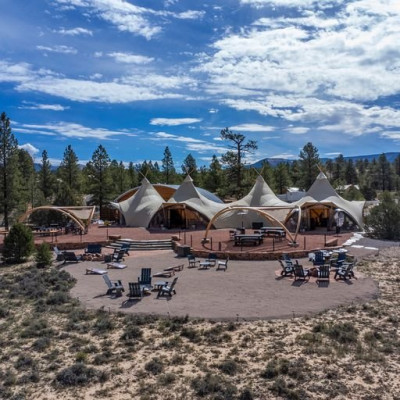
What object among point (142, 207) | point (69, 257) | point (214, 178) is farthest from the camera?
point (214, 178)

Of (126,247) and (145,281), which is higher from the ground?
(126,247)

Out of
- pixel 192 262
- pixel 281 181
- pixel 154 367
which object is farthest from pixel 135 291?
pixel 281 181

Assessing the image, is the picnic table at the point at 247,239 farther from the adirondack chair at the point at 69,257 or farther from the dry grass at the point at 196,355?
the dry grass at the point at 196,355

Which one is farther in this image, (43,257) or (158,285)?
(43,257)

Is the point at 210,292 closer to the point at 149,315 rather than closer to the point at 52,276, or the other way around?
the point at 149,315

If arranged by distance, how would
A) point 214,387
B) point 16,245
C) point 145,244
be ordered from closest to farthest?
point 214,387
point 16,245
point 145,244

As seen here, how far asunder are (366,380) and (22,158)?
66.8 m

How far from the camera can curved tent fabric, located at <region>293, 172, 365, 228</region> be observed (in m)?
32.7

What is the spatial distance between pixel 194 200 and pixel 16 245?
17779mm

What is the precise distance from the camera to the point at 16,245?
891 inches

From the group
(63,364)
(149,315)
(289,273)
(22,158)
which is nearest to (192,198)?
(289,273)

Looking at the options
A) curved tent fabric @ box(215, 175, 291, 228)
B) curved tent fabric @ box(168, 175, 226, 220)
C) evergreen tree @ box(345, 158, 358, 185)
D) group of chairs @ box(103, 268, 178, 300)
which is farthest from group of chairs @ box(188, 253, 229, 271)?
evergreen tree @ box(345, 158, 358, 185)

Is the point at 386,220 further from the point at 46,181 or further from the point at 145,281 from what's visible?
the point at 46,181

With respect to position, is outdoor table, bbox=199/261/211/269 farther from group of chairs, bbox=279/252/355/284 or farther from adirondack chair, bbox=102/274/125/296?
adirondack chair, bbox=102/274/125/296
